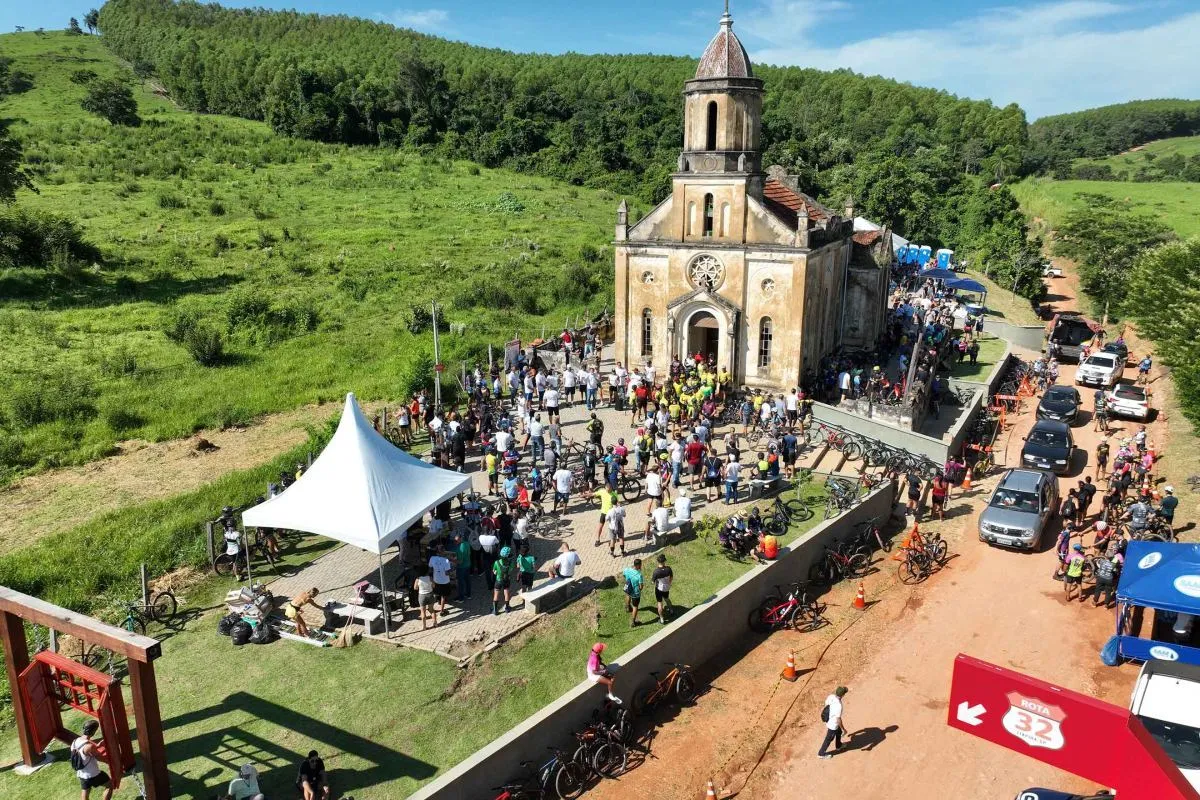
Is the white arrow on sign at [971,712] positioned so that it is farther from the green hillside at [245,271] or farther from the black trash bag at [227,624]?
the green hillside at [245,271]

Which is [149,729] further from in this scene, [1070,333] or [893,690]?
[1070,333]

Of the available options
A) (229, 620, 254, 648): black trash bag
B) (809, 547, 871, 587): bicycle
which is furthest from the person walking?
(229, 620, 254, 648): black trash bag

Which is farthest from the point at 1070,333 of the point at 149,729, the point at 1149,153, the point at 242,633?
the point at 1149,153

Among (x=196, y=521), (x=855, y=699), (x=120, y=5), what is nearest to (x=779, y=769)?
(x=855, y=699)

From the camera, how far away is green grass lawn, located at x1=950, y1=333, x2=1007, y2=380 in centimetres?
3400

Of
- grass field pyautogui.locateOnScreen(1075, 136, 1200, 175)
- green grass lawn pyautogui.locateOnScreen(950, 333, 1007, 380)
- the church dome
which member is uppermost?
grass field pyautogui.locateOnScreen(1075, 136, 1200, 175)

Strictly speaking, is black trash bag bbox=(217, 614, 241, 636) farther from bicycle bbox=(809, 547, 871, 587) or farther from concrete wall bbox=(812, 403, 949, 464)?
concrete wall bbox=(812, 403, 949, 464)

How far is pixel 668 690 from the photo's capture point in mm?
14539

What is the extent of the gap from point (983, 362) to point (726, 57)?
19.1 m

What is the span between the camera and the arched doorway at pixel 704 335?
2873 centimetres

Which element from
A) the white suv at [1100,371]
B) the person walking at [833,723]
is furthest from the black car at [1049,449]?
the person walking at [833,723]

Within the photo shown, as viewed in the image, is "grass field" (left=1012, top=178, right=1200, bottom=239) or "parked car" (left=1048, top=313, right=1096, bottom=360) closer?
"parked car" (left=1048, top=313, right=1096, bottom=360)

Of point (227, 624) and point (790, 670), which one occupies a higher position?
point (227, 624)

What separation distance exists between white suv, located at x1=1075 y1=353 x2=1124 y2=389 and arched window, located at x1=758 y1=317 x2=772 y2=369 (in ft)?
49.5
